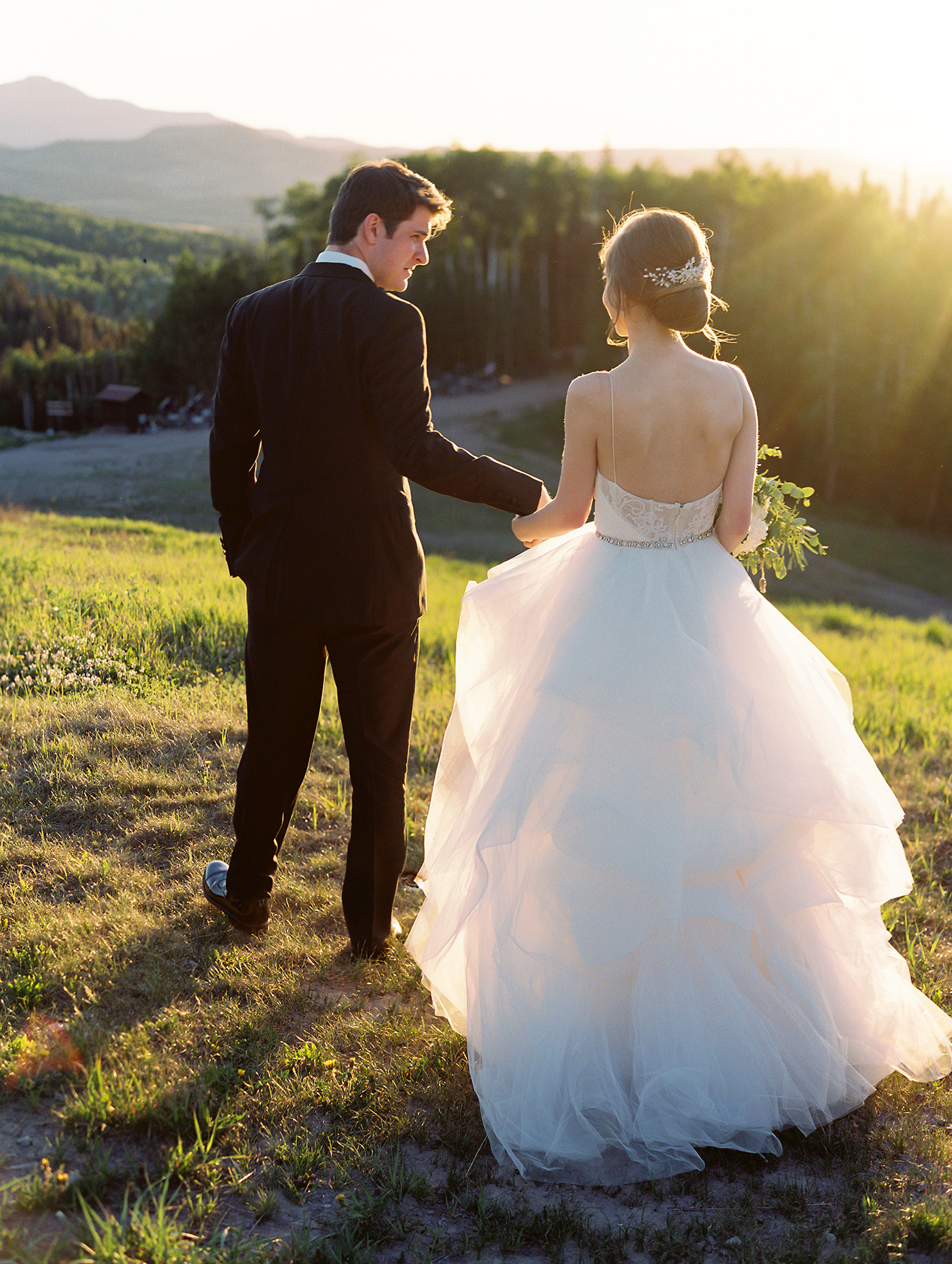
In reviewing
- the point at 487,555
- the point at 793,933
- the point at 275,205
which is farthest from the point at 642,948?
the point at 275,205

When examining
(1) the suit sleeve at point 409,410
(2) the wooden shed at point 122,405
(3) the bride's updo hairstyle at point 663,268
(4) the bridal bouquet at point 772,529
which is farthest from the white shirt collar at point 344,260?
(2) the wooden shed at point 122,405

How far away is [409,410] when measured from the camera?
3.20 m

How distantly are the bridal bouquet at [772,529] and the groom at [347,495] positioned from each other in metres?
0.80

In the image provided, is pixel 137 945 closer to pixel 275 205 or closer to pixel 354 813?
pixel 354 813

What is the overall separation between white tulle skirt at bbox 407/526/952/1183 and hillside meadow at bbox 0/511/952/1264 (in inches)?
6.3

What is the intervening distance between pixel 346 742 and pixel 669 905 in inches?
52.9

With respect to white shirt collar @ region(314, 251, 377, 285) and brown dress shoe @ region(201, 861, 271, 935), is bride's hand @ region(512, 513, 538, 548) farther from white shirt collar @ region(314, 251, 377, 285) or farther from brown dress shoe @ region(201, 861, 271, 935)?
brown dress shoe @ region(201, 861, 271, 935)

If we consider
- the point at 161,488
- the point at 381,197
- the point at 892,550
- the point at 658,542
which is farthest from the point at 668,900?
the point at 892,550

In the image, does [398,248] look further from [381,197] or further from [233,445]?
[233,445]

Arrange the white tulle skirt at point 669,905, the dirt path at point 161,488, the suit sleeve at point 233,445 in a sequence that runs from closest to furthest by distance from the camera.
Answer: the white tulle skirt at point 669,905
the suit sleeve at point 233,445
the dirt path at point 161,488

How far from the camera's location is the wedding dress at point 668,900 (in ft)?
9.41

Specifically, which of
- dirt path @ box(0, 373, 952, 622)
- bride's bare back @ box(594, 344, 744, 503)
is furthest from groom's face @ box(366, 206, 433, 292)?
dirt path @ box(0, 373, 952, 622)

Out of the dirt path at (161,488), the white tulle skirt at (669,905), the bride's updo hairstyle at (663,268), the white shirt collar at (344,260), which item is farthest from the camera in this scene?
the dirt path at (161,488)

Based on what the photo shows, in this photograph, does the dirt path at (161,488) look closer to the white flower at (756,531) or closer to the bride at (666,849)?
the white flower at (756,531)
